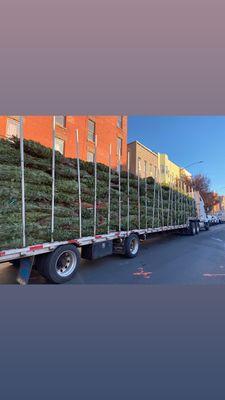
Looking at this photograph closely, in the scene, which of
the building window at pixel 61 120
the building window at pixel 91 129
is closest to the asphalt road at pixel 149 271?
the building window at pixel 61 120

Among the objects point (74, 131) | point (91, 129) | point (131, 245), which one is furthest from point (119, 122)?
point (131, 245)

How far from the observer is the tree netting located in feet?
13.4

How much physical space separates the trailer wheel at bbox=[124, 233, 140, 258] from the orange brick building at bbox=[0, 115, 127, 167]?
388cm

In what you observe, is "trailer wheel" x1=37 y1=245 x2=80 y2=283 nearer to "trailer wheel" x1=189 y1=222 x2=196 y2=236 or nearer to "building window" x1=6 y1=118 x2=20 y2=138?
"building window" x1=6 y1=118 x2=20 y2=138

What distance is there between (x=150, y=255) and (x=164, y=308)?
415 cm

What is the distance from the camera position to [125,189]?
7543 mm

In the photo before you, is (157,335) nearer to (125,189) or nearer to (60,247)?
(60,247)

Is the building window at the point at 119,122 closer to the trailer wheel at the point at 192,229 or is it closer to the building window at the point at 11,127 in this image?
the building window at the point at 11,127

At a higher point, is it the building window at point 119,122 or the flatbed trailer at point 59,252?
the building window at point 119,122

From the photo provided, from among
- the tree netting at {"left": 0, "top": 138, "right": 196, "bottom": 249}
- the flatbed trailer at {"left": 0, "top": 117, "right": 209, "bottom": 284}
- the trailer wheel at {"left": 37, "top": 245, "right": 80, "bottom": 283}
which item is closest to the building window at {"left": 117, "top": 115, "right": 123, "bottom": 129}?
the tree netting at {"left": 0, "top": 138, "right": 196, "bottom": 249}

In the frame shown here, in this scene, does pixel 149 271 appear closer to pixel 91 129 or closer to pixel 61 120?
pixel 61 120

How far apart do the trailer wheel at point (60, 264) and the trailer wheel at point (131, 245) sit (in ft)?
7.75

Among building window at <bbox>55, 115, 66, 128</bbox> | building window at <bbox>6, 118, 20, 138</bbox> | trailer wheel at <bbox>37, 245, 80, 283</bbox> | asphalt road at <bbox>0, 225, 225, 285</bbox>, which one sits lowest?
asphalt road at <bbox>0, 225, 225, 285</bbox>

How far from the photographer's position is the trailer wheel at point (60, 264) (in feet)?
15.0
